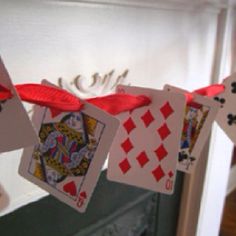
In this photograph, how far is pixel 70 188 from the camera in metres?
0.55

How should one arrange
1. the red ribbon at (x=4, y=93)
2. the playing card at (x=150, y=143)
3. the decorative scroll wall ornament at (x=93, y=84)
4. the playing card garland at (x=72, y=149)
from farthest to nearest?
1. the decorative scroll wall ornament at (x=93, y=84)
2. the playing card at (x=150, y=143)
3. the playing card garland at (x=72, y=149)
4. the red ribbon at (x=4, y=93)

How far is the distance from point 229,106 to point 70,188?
0.43 meters

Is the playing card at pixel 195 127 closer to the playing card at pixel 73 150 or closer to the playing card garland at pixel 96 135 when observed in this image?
the playing card garland at pixel 96 135

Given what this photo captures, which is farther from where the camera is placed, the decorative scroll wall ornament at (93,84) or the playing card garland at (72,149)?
the decorative scroll wall ornament at (93,84)

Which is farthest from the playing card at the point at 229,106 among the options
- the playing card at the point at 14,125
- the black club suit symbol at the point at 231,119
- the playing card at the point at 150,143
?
the playing card at the point at 14,125

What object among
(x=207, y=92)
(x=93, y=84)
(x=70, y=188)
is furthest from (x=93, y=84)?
(x=70, y=188)

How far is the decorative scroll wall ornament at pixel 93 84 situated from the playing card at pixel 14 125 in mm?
348

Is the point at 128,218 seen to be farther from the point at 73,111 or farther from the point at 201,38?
the point at 73,111

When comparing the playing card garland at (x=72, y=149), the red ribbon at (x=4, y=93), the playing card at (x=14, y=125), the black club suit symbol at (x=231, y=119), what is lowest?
the black club suit symbol at (x=231, y=119)

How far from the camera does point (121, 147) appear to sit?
670 millimetres

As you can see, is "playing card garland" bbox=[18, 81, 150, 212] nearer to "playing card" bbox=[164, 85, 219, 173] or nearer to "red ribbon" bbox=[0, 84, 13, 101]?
"red ribbon" bbox=[0, 84, 13, 101]

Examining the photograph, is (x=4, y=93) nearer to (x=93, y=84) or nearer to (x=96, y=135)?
(x=96, y=135)

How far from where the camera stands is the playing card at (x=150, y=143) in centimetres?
64

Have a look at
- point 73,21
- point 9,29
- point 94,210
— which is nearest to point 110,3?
point 73,21
